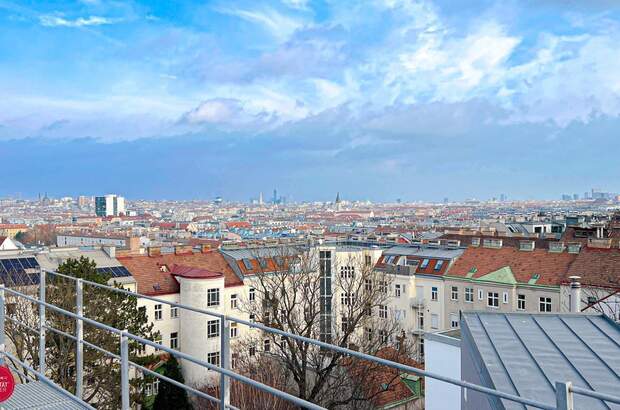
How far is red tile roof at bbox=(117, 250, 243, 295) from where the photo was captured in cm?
2948

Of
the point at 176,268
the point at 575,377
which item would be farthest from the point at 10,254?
the point at 575,377

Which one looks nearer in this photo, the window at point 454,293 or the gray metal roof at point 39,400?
the gray metal roof at point 39,400

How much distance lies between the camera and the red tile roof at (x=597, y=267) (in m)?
27.9

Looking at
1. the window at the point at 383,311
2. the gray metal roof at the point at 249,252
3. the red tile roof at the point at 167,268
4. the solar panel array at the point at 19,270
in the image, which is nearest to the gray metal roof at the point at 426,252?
the window at the point at 383,311

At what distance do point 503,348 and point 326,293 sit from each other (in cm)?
2485

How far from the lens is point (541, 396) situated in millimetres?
5062

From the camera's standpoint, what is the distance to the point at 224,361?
3.14 meters

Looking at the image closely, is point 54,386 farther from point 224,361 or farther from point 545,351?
point 545,351

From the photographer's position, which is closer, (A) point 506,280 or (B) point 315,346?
(B) point 315,346

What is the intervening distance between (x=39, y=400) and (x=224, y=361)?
174 centimetres

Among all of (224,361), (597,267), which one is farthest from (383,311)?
(224,361)

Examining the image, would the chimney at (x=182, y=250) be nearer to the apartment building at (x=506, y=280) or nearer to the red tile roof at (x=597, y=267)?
the apartment building at (x=506, y=280)

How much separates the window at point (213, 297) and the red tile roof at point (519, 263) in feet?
44.4

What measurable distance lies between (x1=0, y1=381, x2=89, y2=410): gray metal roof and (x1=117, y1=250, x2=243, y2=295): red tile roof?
2520 centimetres
